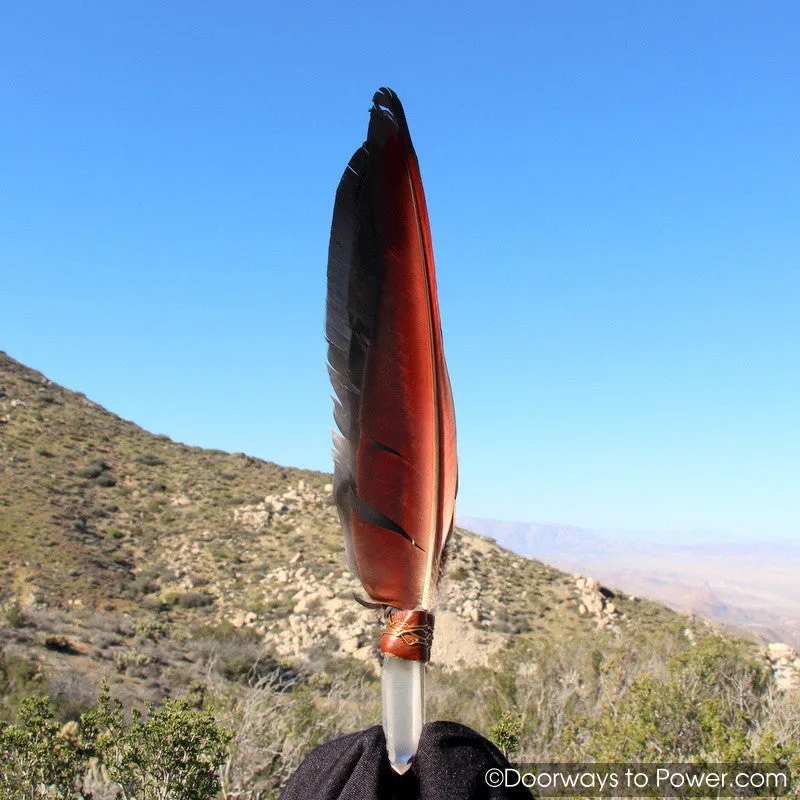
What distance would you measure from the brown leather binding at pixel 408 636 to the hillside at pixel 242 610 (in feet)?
17.2

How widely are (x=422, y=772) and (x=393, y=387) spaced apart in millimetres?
1037

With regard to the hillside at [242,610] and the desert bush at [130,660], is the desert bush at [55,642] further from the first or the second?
the desert bush at [130,660]

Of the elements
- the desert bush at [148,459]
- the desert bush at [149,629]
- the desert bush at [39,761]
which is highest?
the desert bush at [148,459]

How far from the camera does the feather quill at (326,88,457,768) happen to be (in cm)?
211

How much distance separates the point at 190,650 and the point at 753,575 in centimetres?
20692

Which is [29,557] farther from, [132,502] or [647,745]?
[647,745]

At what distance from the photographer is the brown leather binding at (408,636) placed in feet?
6.40

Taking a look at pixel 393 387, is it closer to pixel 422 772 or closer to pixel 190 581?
pixel 422 772

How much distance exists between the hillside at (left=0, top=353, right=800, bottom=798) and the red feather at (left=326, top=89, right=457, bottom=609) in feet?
17.3

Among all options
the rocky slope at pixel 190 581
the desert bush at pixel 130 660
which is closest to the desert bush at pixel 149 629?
the rocky slope at pixel 190 581

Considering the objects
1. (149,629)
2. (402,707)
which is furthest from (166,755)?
(149,629)

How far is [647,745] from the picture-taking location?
6.18 metres

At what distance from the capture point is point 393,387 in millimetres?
2145

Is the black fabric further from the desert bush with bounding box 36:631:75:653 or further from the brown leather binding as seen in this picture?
the desert bush with bounding box 36:631:75:653
